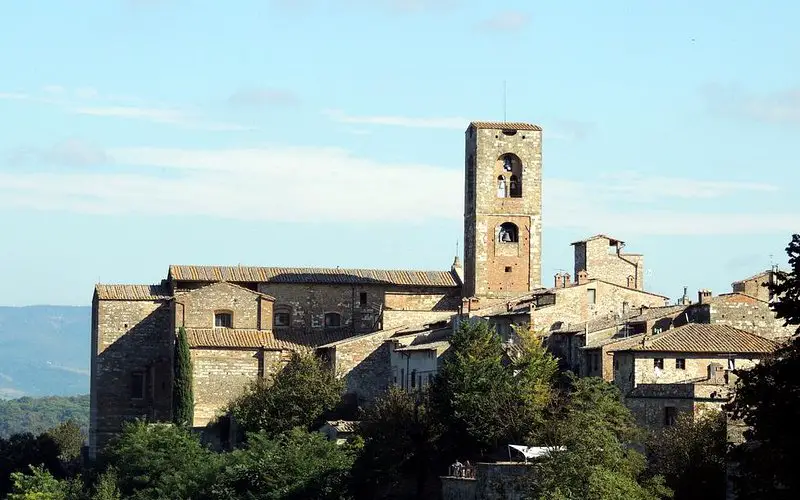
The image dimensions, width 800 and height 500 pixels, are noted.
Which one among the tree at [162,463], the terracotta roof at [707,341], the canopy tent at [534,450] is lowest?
the tree at [162,463]

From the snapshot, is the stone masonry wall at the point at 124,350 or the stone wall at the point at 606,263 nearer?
the stone masonry wall at the point at 124,350

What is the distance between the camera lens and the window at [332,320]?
225 feet

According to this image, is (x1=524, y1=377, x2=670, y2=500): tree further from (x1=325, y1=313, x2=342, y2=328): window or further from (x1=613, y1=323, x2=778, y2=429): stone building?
(x1=325, y1=313, x2=342, y2=328): window

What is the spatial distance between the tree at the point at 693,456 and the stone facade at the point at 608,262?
28.2 meters

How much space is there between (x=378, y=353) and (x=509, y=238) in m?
8.77

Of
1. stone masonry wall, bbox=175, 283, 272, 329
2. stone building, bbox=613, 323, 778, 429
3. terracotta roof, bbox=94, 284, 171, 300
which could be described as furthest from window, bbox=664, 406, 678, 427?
terracotta roof, bbox=94, 284, 171, 300

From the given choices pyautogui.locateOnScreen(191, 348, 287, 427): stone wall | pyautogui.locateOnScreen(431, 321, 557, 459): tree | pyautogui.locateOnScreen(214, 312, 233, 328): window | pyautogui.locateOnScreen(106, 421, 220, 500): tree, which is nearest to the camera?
pyautogui.locateOnScreen(431, 321, 557, 459): tree

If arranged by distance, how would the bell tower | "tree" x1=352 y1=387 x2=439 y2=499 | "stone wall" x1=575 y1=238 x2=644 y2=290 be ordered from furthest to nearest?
"stone wall" x1=575 y1=238 x2=644 y2=290 < the bell tower < "tree" x1=352 y1=387 x2=439 y2=499

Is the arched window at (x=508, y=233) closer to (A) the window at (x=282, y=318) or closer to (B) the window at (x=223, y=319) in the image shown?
(A) the window at (x=282, y=318)

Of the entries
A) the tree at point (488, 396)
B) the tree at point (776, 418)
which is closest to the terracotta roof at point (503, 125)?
the tree at point (488, 396)

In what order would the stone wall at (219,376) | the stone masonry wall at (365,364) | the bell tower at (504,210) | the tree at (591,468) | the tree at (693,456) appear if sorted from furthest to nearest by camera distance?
1. the bell tower at (504,210)
2. the stone wall at (219,376)
3. the stone masonry wall at (365,364)
4. the tree at (693,456)
5. the tree at (591,468)

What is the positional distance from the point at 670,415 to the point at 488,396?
5.63 m

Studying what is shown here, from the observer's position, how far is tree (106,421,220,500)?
5497cm

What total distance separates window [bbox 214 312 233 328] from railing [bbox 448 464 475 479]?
20.3 metres
